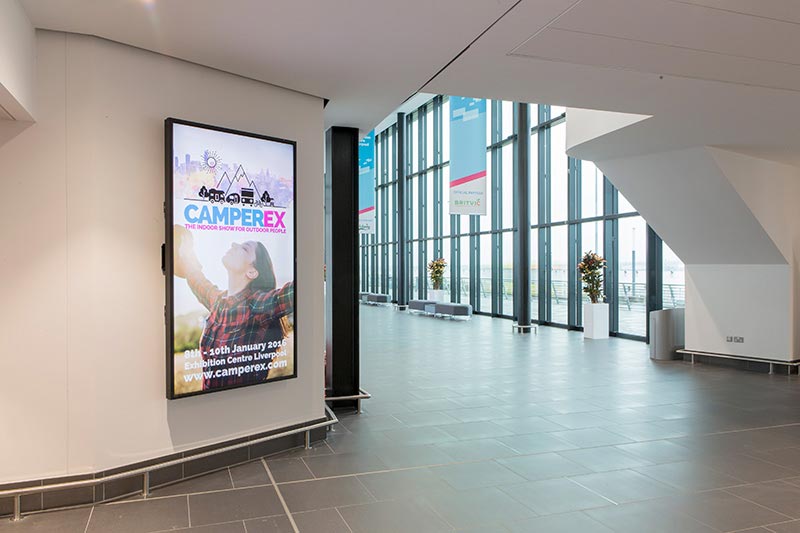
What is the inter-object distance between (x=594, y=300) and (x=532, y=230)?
14.5ft

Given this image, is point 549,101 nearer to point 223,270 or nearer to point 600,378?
point 223,270

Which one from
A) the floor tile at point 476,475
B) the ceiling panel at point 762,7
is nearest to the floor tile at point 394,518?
the floor tile at point 476,475

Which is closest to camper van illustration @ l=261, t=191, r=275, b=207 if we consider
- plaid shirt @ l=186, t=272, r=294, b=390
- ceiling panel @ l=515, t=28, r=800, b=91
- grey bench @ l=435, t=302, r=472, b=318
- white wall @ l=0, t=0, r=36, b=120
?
plaid shirt @ l=186, t=272, r=294, b=390

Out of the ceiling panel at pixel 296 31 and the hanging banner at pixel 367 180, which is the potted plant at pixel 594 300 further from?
the ceiling panel at pixel 296 31

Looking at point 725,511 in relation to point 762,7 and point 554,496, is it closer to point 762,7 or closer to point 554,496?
point 554,496

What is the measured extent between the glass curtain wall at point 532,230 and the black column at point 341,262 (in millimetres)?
8668

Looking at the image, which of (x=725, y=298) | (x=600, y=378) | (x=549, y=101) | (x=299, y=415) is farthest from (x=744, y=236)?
(x=299, y=415)

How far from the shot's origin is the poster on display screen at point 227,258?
442 centimetres

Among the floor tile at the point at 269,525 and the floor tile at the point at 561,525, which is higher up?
the floor tile at the point at 269,525

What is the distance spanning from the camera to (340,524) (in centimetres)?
375

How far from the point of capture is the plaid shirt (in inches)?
181

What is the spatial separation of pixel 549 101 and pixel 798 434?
4.19 metres

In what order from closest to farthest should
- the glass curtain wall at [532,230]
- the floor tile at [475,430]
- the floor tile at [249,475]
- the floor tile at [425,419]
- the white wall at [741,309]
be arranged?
the floor tile at [249,475], the floor tile at [475,430], the floor tile at [425,419], the white wall at [741,309], the glass curtain wall at [532,230]

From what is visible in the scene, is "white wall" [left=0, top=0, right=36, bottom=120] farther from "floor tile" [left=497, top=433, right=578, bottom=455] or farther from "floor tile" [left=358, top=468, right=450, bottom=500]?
"floor tile" [left=497, top=433, right=578, bottom=455]
